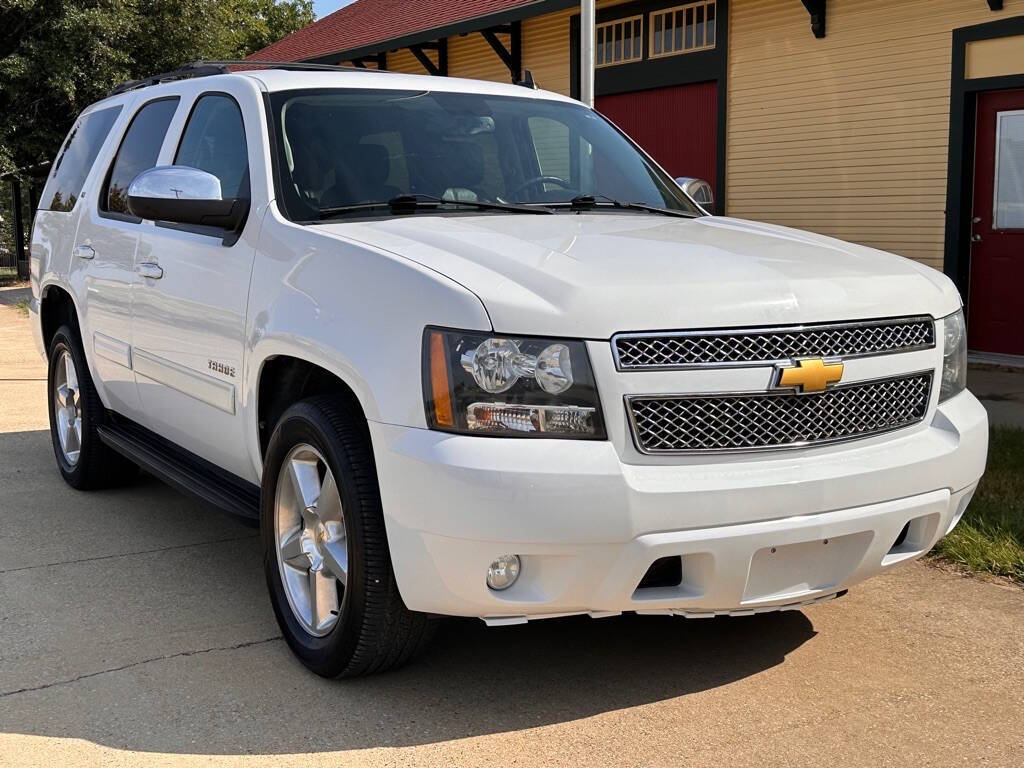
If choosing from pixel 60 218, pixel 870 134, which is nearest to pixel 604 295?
pixel 60 218

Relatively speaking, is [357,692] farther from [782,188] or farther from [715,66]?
[715,66]

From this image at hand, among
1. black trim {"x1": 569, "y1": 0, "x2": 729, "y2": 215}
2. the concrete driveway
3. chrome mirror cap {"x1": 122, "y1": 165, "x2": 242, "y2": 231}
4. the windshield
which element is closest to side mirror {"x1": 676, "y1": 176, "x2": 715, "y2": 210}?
the windshield

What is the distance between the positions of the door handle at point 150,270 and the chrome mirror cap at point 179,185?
0.56 meters

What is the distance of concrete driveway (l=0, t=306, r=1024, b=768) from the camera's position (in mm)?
3191

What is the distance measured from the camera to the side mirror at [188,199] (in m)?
4.06

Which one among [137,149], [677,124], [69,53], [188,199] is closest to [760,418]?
[188,199]

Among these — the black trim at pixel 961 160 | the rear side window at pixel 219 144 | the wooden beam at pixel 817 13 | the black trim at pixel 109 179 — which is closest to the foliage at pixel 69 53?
the wooden beam at pixel 817 13

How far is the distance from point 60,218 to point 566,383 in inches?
161

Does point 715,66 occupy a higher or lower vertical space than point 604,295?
higher

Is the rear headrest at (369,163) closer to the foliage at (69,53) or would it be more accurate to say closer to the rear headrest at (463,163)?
the rear headrest at (463,163)

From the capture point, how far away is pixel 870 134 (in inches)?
451

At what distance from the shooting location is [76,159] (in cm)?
629

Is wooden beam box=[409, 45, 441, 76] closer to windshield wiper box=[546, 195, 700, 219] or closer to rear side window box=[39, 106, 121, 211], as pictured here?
rear side window box=[39, 106, 121, 211]

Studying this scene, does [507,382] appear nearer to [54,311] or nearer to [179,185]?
[179,185]
